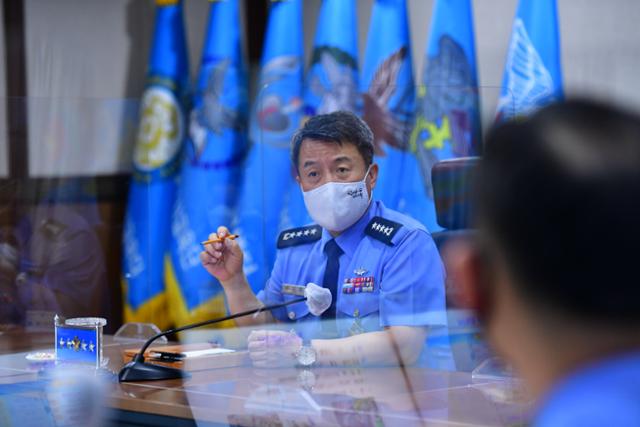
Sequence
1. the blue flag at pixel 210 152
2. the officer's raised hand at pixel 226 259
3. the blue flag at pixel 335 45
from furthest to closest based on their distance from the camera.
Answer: the blue flag at pixel 210 152 → the blue flag at pixel 335 45 → the officer's raised hand at pixel 226 259

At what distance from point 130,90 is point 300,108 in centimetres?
272

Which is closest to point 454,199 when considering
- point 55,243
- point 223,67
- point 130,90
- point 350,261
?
point 350,261

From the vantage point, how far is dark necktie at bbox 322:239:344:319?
238cm

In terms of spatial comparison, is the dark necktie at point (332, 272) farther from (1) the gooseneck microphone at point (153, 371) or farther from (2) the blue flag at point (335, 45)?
(2) the blue flag at point (335, 45)

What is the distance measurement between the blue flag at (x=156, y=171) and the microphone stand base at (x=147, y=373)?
1.98m

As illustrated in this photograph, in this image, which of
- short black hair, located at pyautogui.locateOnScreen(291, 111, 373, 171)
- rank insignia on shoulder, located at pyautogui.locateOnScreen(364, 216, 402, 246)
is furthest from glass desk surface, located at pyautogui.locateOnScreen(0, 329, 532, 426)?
short black hair, located at pyautogui.locateOnScreen(291, 111, 373, 171)

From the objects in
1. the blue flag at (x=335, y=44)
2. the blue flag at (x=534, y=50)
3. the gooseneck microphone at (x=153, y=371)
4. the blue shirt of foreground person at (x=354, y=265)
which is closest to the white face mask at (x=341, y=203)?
the blue shirt of foreground person at (x=354, y=265)

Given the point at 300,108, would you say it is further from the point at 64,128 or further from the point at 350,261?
the point at 64,128

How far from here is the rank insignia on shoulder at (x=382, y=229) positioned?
2379 mm

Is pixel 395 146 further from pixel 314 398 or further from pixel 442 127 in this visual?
pixel 314 398

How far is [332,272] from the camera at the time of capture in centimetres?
239

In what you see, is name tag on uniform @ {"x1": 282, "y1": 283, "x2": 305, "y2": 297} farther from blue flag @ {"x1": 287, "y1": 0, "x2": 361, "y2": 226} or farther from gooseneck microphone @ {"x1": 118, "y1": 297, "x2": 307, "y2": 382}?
blue flag @ {"x1": 287, "y1": 0, "x2": 361, "y2": 226}

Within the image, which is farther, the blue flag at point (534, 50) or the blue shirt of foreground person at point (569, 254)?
the blue flag at point (534, 50)

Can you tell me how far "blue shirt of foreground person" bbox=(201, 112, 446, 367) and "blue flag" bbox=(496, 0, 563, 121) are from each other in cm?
147
